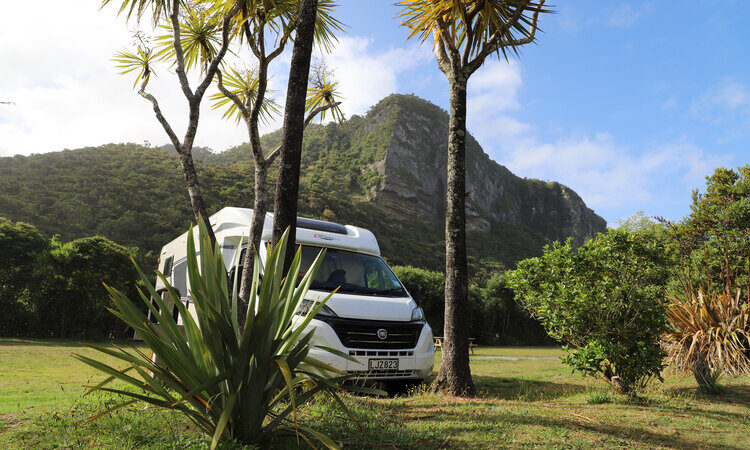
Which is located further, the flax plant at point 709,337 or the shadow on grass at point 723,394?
the flax plant at point 709,337

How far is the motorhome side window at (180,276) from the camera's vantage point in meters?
8.67

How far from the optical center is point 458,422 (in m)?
4.00

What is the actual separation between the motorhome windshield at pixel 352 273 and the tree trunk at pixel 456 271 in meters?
0.85

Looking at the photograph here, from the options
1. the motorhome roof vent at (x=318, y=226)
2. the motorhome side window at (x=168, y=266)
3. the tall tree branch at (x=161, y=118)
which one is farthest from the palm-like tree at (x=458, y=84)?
the motorhome side window at (x=168, y=266)

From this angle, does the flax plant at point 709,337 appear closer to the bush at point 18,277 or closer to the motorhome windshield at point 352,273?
the motorhome windshield at point 352,273

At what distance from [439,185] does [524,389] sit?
7918cm

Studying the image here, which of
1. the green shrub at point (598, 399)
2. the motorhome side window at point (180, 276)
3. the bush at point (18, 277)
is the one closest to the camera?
the green shrub at point (598, 399)

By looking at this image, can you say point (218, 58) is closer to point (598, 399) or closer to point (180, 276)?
point (180, 276)

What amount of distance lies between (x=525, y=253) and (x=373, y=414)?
68.8 meters

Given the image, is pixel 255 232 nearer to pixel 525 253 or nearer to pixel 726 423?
pixel 726 423

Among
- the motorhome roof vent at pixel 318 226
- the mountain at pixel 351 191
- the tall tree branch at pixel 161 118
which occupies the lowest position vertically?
the motorhome roof vent at pixel 318 226

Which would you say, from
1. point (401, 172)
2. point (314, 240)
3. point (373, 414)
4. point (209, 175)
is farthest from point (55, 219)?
point (401, 172)

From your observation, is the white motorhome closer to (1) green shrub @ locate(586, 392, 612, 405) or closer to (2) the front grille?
(2) the front grille

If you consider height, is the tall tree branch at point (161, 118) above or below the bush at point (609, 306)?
above
